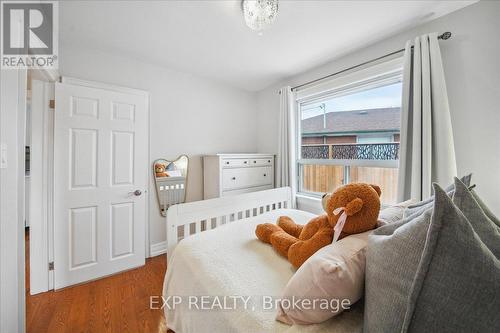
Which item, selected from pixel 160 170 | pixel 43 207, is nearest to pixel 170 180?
pixel 160 170

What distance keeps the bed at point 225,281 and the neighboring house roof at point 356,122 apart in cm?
139

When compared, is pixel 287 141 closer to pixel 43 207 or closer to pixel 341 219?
pixel 341 219

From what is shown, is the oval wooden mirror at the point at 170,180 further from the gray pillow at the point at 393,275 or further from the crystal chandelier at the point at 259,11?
the gray pillow at the point at 393,275

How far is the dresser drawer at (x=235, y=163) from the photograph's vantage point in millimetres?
2660

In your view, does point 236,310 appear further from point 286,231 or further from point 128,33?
point 128,33

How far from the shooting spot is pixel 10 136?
109 cm

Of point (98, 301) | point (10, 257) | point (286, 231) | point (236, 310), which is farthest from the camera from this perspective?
point (98, 301)

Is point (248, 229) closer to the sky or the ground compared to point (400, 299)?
closer to the ground

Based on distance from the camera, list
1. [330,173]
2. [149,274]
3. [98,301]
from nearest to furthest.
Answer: [98,301] → [149,274] → [330,173]

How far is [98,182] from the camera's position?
2.11 metres

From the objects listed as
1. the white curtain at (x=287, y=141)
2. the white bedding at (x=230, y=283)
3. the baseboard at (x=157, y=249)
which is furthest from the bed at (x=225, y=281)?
the baseboard at (x=157, y=249)

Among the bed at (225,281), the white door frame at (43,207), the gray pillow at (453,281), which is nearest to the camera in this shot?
the gray pillow at (453,281)

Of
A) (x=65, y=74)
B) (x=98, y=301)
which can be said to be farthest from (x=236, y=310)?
(x=65, y=74)

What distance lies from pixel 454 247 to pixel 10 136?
1.95 m
